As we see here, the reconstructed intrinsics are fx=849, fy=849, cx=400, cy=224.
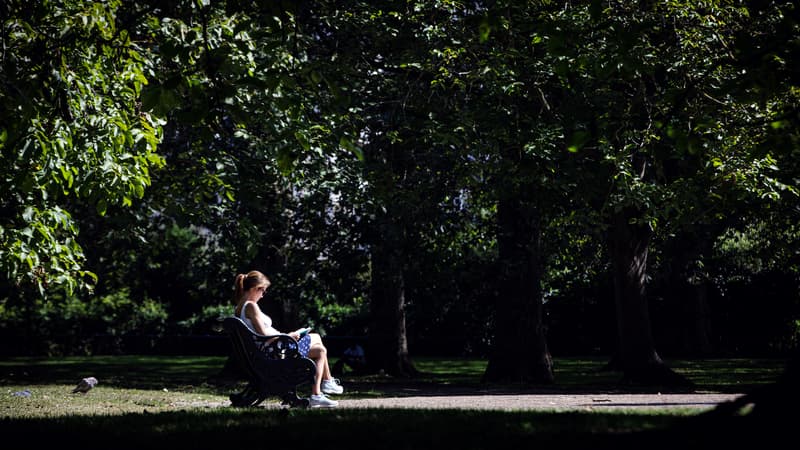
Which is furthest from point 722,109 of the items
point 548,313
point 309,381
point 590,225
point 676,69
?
point 548,313

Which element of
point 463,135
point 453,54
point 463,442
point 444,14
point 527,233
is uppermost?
point 444,14

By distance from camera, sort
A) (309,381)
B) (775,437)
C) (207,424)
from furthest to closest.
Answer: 1. (309,381)
2. (207,424)
3. (775,437)

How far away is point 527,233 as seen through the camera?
16781mm

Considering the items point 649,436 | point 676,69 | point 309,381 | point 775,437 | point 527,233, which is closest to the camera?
point 775,437

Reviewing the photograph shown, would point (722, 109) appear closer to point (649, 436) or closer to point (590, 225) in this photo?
point (590, 225)

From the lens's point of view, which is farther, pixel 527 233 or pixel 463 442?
pixel 527 233

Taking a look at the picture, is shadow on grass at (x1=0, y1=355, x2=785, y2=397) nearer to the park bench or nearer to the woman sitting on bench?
the woman sitting on bench

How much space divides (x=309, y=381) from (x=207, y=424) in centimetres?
276

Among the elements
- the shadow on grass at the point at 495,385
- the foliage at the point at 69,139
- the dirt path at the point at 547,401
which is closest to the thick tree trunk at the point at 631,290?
the shadow on grass at the point at 495,385

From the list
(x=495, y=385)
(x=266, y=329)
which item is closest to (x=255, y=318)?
(x=266, y=329)

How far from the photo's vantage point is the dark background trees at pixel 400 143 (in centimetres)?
856

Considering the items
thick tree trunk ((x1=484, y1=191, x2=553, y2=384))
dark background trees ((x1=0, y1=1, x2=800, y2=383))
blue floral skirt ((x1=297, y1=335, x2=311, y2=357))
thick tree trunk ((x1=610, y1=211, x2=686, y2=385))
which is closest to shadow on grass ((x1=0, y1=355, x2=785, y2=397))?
thick tree trunk ((x1=484, y1=191, x2=553, y2=384))

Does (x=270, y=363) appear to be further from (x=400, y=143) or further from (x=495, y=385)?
(x=400, y=143)

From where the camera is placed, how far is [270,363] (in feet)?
31.6
